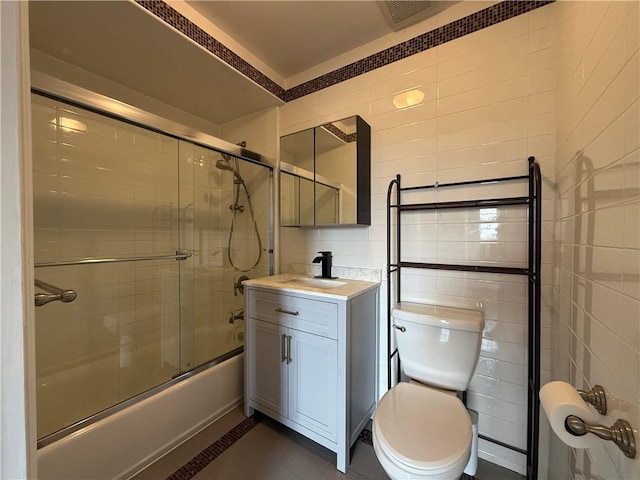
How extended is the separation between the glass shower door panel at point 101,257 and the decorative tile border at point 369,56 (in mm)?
642

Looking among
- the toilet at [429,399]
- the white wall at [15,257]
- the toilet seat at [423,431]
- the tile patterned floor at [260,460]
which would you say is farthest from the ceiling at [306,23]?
the tile patterned floor at [260,460]

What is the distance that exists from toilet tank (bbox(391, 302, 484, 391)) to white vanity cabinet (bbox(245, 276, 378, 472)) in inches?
9.8

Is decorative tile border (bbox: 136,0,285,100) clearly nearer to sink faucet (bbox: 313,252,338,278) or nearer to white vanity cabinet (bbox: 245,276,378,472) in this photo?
sink faucet (bbox: 313,252,338,278)

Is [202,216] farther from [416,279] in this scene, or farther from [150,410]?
[416,279]

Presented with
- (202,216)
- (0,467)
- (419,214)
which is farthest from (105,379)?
(419,214)

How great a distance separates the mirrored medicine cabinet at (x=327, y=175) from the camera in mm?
1677

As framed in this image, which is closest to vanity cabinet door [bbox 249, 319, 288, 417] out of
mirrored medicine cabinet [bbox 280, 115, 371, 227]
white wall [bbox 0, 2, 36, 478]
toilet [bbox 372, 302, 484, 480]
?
toilet [bbox 372, 302, 484, 480]

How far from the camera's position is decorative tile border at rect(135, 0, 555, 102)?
1327 mm

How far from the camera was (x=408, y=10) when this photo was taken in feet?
4.86

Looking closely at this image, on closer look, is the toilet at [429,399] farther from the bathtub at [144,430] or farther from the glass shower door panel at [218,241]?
the glass shower door panel at [218,241]

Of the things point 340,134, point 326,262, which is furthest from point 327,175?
point 326,262

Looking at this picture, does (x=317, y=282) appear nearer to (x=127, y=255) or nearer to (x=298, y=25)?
(x=127, y=255)

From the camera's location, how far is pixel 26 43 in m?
0.47

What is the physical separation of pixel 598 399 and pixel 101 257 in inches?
99.5
